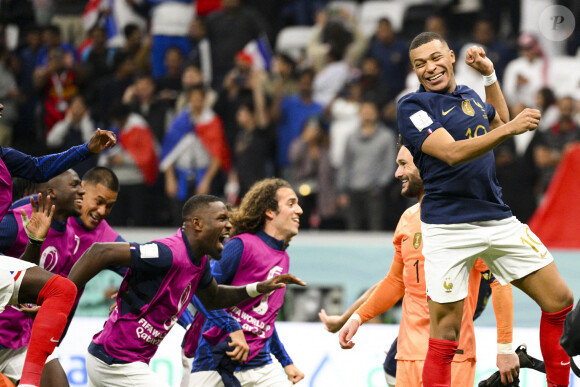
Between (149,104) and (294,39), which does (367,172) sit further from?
(149,104)

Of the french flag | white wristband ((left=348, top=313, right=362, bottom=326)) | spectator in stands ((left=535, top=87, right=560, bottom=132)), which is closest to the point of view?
white wristband ((left=348, top=313, right=362, bottom=326))

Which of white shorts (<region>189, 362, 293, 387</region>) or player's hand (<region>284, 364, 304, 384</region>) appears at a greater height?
white shorts (<region>189, 362, 293, 387</region>)

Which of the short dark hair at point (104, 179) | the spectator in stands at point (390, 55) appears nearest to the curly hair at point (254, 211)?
the short dark hair at point (104, 179)

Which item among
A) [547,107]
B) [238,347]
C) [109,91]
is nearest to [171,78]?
[109,91]

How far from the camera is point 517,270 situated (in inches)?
174

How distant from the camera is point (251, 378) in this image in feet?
18.4

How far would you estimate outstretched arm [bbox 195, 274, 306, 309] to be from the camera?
530 centimetres

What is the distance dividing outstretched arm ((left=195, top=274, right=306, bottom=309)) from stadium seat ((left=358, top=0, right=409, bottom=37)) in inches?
279

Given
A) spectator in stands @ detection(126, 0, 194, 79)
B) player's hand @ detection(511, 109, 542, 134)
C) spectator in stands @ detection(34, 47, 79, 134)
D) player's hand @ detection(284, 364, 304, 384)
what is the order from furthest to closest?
1. spectator in stands @ detection(126, 0, 194, 79)
2. spectator in stands @ detection(34, 47, 79, 134)
3. player's hand @ detection(284, 364, 304, 384)
4. player's hand @ detection(511, 109, 542, 134)

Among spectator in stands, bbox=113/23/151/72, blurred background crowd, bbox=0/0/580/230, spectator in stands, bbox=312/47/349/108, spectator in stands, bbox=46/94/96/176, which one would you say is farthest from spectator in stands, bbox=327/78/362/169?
spectator in stands, bbox=46/94/96/176

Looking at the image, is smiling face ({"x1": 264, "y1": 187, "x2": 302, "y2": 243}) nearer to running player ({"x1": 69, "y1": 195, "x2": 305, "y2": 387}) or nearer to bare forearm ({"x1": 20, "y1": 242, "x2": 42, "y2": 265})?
running player ({"x1": 69, "y1": 195, "x2": 305, "y2": 387})

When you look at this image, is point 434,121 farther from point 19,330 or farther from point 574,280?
point 574,280

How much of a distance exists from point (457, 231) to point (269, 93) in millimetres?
7138

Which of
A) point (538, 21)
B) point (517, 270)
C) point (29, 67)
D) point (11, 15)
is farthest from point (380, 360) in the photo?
point (11, 15)
